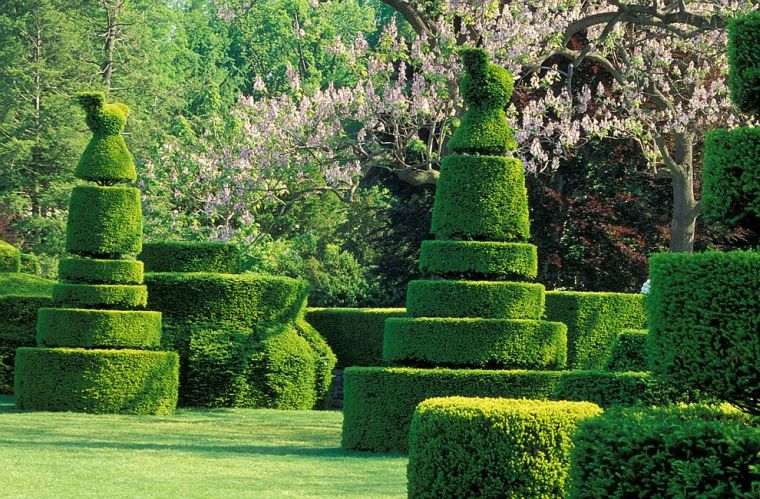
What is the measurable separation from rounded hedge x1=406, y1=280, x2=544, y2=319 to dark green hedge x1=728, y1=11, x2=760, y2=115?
9293 millimetres

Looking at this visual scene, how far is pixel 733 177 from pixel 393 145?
21261 millimetres

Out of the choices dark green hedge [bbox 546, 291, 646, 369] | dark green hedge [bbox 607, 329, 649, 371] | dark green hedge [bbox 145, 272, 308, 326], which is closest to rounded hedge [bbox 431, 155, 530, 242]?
dark green hedge [bbox 607, 329, 649, 371]

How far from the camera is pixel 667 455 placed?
22.2 feet

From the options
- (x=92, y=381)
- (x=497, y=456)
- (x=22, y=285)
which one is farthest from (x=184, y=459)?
(x=22, y=285)

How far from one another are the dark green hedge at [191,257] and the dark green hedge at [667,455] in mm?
17387

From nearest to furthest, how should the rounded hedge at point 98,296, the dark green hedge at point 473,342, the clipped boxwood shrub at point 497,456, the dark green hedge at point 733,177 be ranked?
the dark green hedge at point 733,177
the clipped boxwood shrub at point 497,456
the dark green hedge at point 473,342
the rounded hedge at point 98,296

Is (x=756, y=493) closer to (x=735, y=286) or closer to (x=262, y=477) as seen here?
(x=735, y=286)

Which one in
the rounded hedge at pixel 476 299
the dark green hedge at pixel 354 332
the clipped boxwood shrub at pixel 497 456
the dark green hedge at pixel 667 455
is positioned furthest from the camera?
the dark green hedge at pixel 354 332

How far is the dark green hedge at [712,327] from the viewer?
6.68m

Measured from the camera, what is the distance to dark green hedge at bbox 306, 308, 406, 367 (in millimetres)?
Answer: 26406

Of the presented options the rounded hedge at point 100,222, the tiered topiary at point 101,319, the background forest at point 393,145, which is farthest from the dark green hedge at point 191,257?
the rounded hedge at point 100,222

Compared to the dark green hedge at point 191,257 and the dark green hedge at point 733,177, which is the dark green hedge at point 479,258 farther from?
the dark green hedge at point 733,177

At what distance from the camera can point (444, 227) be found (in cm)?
1673

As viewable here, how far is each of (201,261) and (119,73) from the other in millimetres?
31827
